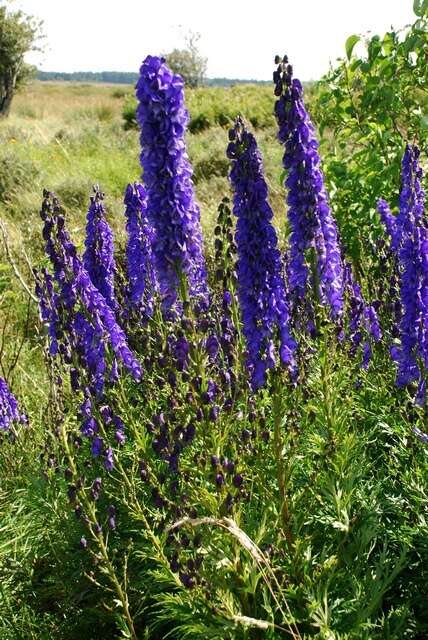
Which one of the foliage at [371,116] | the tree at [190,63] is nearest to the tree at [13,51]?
the tree at [190,63]

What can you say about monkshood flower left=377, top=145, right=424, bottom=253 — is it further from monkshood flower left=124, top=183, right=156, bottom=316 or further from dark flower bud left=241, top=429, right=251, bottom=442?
→ monkshood flower left=124, top=183, right=156, bottom=316

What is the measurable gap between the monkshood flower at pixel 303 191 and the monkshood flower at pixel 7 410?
2.64m

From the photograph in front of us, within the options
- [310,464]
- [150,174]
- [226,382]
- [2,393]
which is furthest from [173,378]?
[2,393]

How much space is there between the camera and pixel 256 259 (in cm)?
305

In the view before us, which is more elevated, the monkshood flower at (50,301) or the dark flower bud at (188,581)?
the monkshood flower at (50,301)

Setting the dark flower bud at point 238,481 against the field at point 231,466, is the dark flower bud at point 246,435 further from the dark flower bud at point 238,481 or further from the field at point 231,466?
the dark flower bud at point 238,481

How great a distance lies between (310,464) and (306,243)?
129cm

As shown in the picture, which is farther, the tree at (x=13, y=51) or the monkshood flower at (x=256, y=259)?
the tree at (x=13, y=51)

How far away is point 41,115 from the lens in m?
35.1

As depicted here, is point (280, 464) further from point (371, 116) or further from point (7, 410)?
point (371, 116)

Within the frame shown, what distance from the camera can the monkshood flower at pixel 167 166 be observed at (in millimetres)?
2508

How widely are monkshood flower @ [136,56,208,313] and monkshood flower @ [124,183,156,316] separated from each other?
71.3 inches

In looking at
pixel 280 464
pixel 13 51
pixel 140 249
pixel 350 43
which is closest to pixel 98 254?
pixel 140 249

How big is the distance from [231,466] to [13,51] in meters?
38.9
